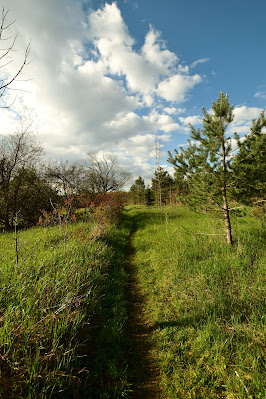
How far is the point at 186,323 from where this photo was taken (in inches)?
121

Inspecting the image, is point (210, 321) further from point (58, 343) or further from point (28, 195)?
point (28, 195)

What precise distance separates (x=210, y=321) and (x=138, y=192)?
45.7 meters

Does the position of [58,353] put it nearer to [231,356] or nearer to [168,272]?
[231,356]

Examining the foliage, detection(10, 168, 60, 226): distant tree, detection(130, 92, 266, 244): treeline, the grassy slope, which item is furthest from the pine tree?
detection(10, 168, 60, 226): distant tree

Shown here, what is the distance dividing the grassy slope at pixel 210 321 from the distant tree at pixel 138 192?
136 feet

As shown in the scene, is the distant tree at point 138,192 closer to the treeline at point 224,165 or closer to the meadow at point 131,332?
the treeline at point 224,165

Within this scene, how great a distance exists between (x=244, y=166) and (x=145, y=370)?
17.6 feet

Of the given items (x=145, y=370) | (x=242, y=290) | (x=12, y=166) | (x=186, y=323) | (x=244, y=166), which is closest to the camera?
(x=145, y=370)

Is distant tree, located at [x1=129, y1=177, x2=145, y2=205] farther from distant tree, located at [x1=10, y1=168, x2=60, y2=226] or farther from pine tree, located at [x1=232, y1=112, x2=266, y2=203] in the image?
pine tree, located at [x1=232, y1=112, x2=266, y2=203]

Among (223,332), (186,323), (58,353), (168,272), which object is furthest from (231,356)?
(168,272)

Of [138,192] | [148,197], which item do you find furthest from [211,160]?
[138,192]

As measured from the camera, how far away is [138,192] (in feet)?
159

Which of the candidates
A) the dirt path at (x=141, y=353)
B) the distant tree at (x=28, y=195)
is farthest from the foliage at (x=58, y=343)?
the distant tree at (x=28, y=195)

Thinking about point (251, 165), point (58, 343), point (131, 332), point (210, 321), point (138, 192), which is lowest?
point (131, 332)
